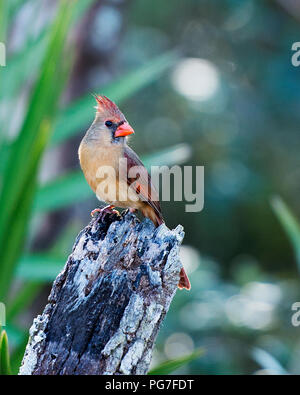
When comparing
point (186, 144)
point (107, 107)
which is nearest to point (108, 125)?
point (107, 107)

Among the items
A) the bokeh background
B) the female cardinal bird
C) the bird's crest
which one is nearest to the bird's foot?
the female cardinal bird

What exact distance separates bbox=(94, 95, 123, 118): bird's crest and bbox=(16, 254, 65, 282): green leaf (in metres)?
0.78

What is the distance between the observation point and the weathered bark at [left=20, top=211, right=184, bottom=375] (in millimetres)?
1916

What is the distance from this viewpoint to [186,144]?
700 centimetres

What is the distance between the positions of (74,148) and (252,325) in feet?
6.39

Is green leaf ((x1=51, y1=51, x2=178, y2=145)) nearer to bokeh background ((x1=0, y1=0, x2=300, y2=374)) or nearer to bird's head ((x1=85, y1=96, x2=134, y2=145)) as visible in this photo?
bokeh background ((x1=0, y1=0, x2=300, y2=374))

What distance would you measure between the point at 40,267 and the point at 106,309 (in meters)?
1.73

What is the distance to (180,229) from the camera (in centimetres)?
224

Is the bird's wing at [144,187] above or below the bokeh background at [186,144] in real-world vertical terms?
below

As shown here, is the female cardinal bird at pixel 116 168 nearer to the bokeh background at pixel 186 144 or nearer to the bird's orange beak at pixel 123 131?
the bird's orange beak at pixel 123 131

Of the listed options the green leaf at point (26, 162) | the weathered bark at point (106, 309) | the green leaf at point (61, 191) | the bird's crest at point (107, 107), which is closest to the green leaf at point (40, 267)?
the green leaf at point (61, 191)

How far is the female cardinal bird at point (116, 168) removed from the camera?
3.17 metres

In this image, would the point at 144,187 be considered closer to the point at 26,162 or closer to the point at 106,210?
the point at 106,210
